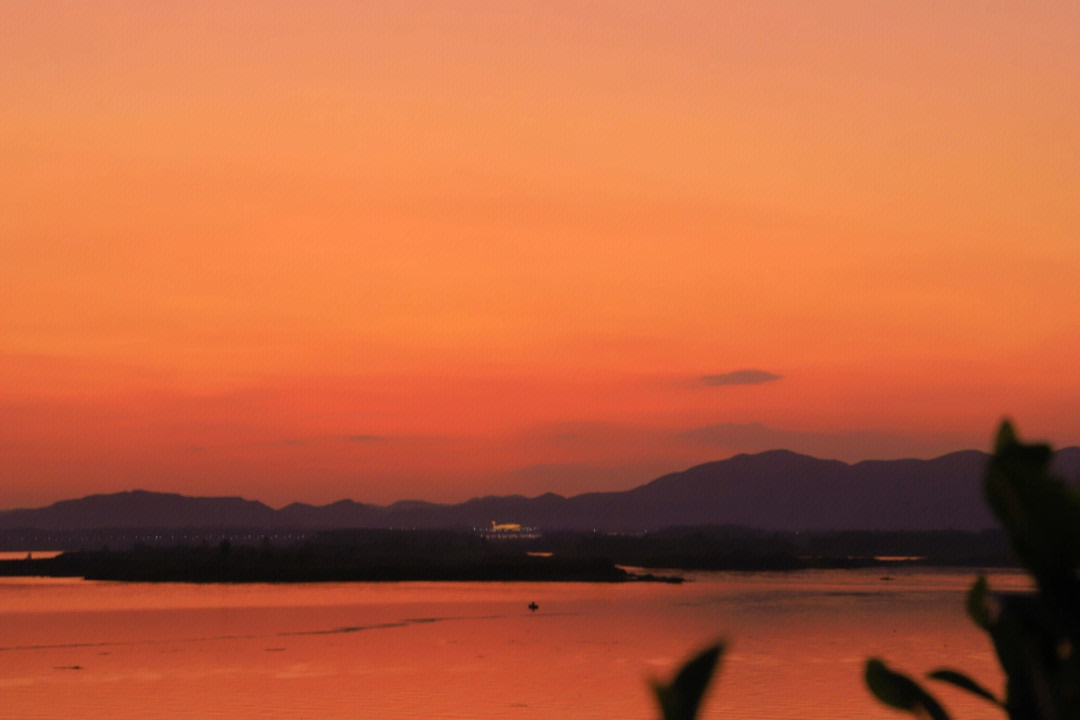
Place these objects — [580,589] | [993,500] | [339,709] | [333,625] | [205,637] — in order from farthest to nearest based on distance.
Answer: [580,589], [333,625], [205,637], [339,709], [993,500]

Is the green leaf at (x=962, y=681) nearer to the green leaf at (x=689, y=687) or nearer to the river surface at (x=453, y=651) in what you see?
the green leaf at (x=689, y=687)

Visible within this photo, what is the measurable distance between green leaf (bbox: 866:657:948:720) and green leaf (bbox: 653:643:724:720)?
105 centimetres

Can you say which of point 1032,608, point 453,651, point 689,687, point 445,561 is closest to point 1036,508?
point 1032,608

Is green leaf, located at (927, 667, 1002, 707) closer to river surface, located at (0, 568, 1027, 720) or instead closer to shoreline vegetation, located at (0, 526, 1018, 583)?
river surface, located at (0, 568, 1027, 720)

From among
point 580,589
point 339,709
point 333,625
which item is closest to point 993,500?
point 339,709

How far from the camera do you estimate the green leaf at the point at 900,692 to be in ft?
11.8

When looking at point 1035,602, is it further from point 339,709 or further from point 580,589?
point 580,589

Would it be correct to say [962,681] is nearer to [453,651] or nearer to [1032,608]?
[1032,608]

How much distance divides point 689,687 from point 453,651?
48.4m

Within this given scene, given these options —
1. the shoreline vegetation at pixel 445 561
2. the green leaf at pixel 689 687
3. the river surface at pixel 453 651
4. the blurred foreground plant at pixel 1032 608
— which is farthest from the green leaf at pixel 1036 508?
the shoreline vegetation at pixel 445 561

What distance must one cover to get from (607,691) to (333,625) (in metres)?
22.8

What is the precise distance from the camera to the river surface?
3750 centimetres

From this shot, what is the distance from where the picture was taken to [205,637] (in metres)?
54.3

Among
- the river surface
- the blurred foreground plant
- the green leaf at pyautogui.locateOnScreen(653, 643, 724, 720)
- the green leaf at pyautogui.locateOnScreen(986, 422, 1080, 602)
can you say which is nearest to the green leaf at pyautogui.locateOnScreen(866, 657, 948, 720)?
the blurred foreground plant
